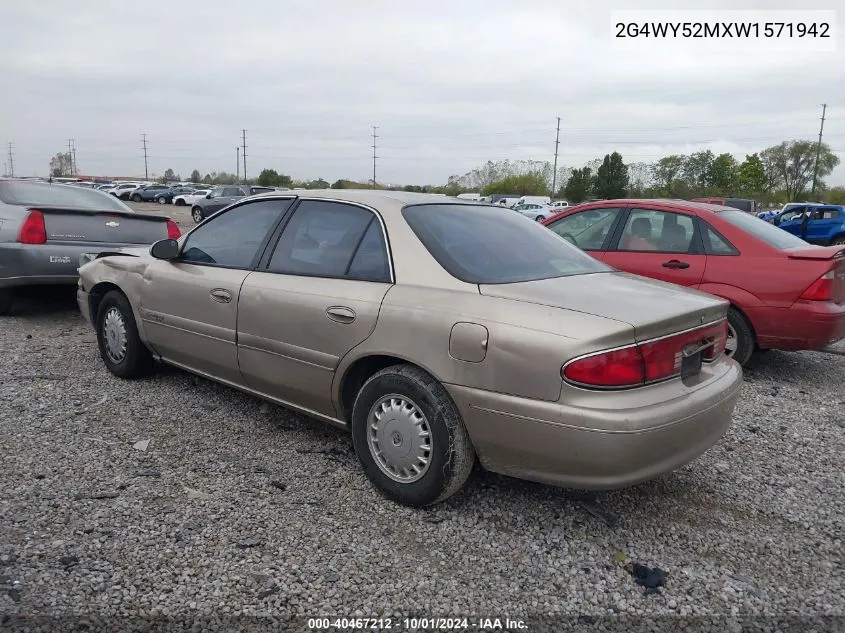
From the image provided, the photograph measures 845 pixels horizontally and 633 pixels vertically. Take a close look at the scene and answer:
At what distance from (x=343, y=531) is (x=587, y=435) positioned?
3.82 ft

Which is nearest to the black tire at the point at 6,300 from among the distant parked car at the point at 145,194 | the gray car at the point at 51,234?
the gray car at the point at 51,234

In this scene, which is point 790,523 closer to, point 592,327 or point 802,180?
point 592,327

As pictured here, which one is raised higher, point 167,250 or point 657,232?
point 657,232

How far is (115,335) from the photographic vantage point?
484 cm

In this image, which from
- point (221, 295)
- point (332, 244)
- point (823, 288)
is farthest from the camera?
point (823, 288)

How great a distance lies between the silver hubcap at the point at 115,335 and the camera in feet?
15.6

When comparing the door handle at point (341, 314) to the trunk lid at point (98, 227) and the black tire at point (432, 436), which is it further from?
the trunk lid at point (98, 227)

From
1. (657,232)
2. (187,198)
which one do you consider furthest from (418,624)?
(187,198)

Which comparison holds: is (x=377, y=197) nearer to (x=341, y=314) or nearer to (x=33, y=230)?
(x=341, y=314)

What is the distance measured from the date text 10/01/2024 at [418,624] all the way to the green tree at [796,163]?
261 ft

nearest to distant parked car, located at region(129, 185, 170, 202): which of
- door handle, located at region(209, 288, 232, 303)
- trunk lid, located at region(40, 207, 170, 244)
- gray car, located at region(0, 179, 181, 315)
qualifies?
gray car, located at region(0, 179, 181, 315)

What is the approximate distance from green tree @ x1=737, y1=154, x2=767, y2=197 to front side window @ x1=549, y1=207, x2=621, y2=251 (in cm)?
7676

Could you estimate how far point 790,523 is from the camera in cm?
310

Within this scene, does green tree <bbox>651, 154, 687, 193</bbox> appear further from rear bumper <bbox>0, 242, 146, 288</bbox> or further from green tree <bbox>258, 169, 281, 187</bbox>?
rear bumper <bbox>0, 242, 146, 288</bbox>
